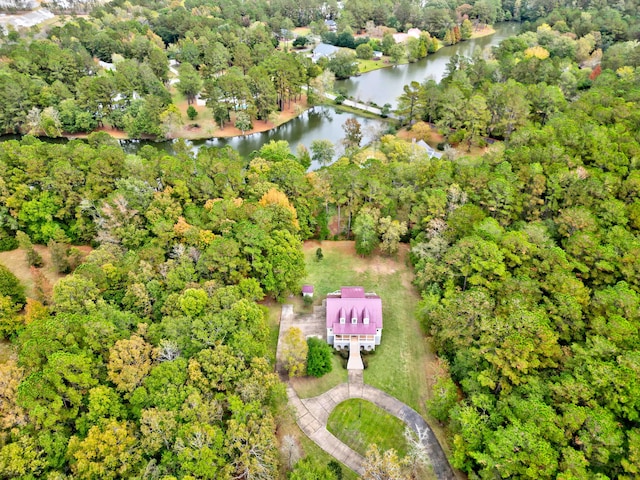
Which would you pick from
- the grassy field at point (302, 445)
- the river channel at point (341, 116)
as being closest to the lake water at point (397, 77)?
the river channel at point (341, 116)

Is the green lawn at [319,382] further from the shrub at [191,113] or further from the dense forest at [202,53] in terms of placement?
the shrub at [191,113]

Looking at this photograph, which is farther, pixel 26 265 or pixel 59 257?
pixel 26 265

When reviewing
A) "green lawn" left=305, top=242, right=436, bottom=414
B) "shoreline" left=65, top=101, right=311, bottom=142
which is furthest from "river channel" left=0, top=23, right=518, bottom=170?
"green lawn" left=305, top=242, right=436, bottom=414

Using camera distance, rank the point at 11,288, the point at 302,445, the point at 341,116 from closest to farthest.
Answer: the point at 302,445 < the point at 11,288 < the point at 341,116

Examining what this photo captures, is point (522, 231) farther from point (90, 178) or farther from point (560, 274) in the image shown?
point (90, 178)

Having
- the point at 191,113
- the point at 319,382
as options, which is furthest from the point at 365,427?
the point at 191,113

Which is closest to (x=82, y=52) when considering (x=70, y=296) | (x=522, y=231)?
(x=70, y=296)

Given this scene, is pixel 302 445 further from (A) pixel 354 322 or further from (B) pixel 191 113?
(B) pixel 191 113
